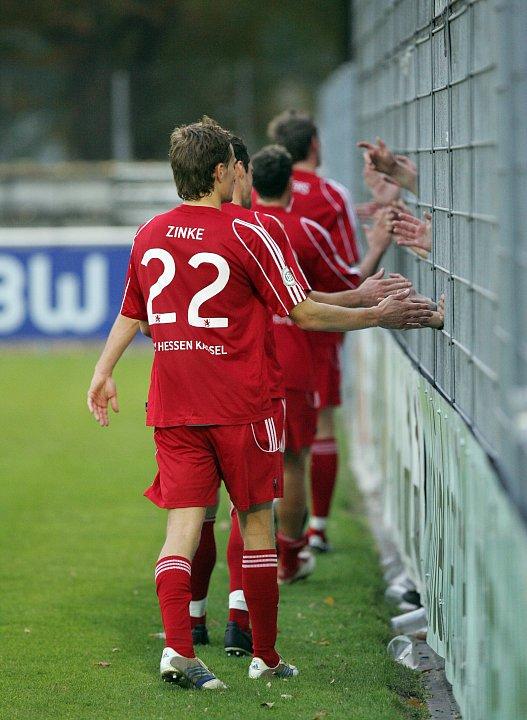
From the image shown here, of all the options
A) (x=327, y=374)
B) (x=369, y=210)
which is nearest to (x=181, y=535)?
(x=369, y=210)

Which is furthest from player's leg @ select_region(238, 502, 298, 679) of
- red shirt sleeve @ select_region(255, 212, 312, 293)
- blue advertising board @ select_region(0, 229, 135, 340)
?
blue advertising board @ select_region(0, 229, 135, 340)

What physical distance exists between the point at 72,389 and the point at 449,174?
449 inches

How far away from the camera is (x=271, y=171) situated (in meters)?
6.86

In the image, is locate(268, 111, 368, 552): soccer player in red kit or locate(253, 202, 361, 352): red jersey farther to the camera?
locate(268, 111, 368, 552): soccer player in red kit

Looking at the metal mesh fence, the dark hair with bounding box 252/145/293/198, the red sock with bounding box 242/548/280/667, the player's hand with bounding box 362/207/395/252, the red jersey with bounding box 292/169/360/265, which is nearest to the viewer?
the metal mesh fence

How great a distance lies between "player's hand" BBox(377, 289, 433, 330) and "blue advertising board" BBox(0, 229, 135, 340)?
13891 millimetres

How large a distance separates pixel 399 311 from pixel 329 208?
257 centimetres

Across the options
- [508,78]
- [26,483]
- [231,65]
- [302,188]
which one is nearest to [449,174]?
[508,78]

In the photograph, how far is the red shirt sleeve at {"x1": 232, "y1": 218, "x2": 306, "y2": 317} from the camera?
5082mm

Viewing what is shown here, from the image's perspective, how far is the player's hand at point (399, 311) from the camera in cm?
518

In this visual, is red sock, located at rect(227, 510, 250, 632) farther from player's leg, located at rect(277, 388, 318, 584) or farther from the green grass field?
player's leg, located at rect(277, 388, 318, 584)

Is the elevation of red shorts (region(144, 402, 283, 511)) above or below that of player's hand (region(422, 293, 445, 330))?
below

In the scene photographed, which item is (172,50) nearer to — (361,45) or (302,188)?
(361,45)

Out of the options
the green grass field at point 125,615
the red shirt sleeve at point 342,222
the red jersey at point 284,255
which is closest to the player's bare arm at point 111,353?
the red jersey at point 284,255
